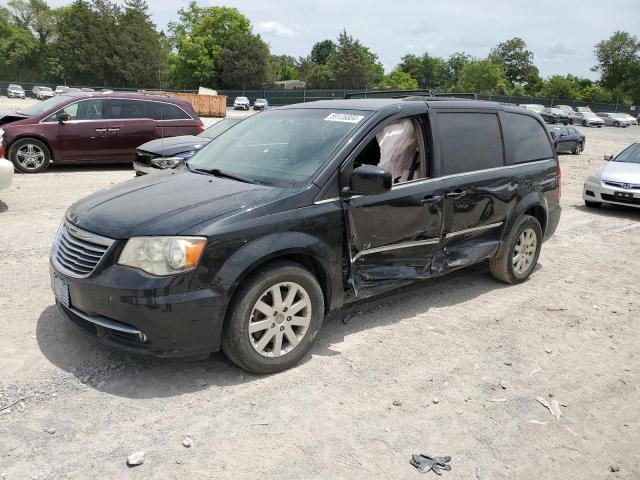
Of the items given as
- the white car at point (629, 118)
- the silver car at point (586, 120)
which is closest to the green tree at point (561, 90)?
the white car at point (629, 118)

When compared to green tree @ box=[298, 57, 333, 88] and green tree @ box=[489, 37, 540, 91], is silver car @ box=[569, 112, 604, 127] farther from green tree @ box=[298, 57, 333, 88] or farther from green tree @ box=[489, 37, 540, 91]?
green tree @ box=[489, 37, 540, 91]

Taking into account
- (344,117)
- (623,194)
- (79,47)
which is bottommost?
(623,194)

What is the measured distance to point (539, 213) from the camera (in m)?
6.00

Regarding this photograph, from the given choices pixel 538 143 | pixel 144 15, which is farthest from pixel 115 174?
pixel 144 15

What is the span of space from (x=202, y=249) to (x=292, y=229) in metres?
0.65

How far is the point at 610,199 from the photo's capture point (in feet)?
34.0

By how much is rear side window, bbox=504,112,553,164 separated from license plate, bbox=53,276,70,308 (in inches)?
165

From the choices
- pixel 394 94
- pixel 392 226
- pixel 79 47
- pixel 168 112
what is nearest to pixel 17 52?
pixel 79 47

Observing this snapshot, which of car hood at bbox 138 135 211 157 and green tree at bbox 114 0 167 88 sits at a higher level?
green tree at bbox 114 0 167 88

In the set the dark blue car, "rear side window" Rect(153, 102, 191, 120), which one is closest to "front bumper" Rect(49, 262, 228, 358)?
"rear side window" Rect(153, 102, 191, 120)

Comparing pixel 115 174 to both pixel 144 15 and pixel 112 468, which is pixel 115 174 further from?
pixel 144 15

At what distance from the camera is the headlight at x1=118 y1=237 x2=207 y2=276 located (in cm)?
330

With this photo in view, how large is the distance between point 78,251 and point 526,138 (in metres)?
4.52

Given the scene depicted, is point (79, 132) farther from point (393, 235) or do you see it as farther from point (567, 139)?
point (567, 139)
